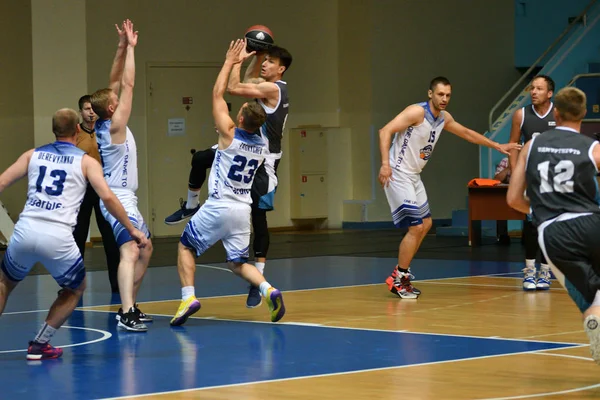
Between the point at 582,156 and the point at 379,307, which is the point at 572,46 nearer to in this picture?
the point at 379,307

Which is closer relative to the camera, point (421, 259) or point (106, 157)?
point (106, 157)

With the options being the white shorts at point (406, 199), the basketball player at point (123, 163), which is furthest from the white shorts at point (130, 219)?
the white shorts at point (406, 199)

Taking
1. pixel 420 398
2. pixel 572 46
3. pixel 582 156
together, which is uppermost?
pixel 572 46

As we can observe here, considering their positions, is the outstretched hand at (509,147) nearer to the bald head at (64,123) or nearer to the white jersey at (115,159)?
the white jersey at (115,159)

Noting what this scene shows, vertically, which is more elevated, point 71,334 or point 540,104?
point 540,104

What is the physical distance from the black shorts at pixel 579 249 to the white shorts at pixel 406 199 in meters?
4.51

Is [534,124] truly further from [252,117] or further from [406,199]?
[252,117]

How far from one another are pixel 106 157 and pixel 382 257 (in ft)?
22.8

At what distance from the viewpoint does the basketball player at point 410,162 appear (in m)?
10.6

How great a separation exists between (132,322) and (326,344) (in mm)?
1606

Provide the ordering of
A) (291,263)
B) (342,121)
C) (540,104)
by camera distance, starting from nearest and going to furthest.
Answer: (540,104) → (291,263) → (342,121)

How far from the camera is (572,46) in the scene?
20250 mm

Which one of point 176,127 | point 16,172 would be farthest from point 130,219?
point 176,127

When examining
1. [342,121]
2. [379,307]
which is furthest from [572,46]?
[379,307]
